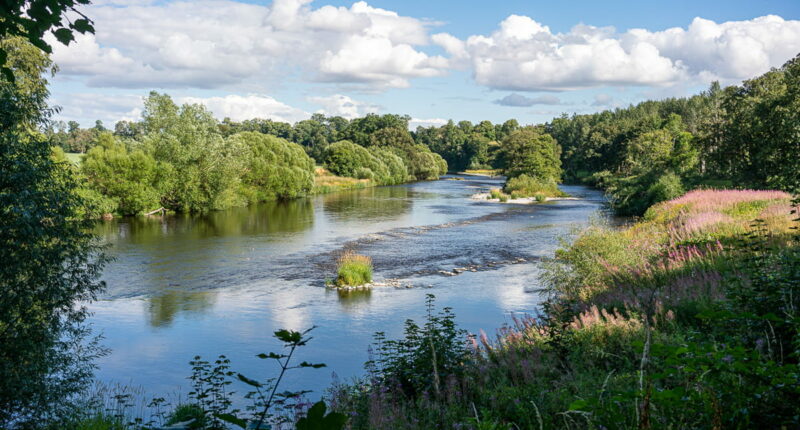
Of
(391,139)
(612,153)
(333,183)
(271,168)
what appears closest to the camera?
(271,168)

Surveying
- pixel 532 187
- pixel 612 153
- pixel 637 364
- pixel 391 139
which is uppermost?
pixel 391 139

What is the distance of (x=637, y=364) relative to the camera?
24.4 feet

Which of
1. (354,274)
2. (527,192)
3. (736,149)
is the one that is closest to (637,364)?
(354,274)

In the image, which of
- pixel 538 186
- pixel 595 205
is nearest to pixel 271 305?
pixel 595 205

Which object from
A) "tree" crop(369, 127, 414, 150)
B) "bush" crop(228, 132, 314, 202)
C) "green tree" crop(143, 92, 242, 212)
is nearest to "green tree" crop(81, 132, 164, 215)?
"green tree" crop(143, 92, 242, 212)

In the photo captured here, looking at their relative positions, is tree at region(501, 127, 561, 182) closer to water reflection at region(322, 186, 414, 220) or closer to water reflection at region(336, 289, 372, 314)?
water reflection at region(322, 186, 414, 220)

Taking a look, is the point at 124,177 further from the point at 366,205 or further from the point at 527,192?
the point at 527,192

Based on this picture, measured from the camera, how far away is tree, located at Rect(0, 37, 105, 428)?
9.95m

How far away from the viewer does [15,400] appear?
980 cm

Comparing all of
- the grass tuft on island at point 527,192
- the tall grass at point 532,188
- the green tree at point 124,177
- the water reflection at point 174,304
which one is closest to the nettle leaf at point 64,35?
the water reflection at point 174,304

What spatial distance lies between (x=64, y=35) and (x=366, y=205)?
158ft

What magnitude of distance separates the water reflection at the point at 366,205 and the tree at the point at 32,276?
3167 cm

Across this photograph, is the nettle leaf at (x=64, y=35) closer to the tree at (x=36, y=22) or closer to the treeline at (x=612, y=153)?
the tree at (x=36, y=22)

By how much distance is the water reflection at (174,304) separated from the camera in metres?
18.0
